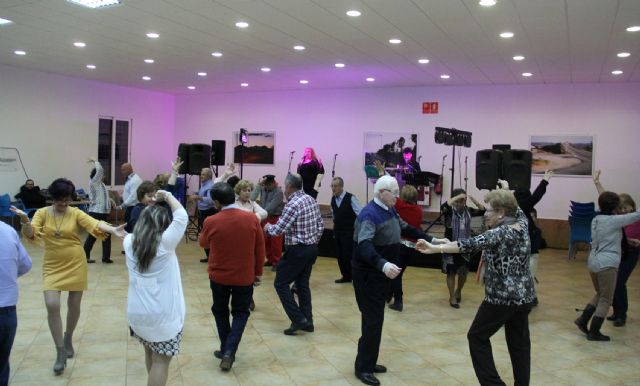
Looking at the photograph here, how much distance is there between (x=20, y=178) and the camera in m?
12.0

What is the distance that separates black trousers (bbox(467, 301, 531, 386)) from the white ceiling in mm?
3806

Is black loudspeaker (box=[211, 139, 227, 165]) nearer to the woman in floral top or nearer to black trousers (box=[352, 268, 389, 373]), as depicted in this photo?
black trousers (box=[352, 268, 389, 373])

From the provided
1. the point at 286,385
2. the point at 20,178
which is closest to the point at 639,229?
the point at 286,385

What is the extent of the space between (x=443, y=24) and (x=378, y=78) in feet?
15.8

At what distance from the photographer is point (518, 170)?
27.4 ft

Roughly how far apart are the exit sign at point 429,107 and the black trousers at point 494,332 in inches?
381

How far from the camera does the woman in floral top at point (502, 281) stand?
352cm

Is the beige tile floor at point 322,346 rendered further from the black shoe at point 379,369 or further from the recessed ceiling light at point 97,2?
the recessed ceiling light at point 97,2

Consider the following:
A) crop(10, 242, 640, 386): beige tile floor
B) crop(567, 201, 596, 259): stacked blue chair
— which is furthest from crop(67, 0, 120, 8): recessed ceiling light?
crop(567, 201, 596, 259): stacked blue chair

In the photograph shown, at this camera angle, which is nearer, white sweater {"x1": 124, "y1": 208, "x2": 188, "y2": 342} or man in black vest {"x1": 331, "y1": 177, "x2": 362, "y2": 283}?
white sweater {"x1": 124, "y1": 208, "x2": 188, "y2": 342}

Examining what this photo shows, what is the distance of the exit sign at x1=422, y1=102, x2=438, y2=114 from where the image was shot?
1290cm

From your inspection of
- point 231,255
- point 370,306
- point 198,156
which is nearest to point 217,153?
point 198,156

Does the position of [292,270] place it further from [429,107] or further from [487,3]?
[429,107]

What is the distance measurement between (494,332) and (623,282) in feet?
9.79
